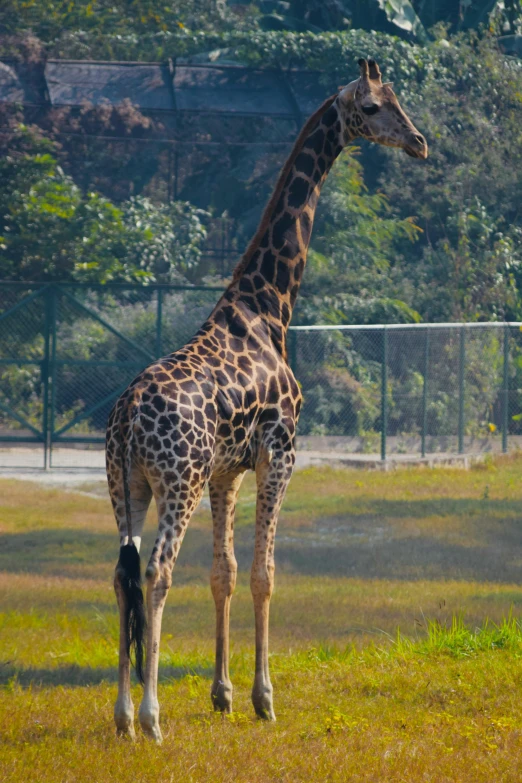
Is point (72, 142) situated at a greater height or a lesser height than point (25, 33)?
lesser

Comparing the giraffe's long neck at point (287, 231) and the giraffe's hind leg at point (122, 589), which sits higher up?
the giraffe's long neck at point (287, 231)

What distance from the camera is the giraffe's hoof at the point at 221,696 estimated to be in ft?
20.6

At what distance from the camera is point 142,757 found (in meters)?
5.25

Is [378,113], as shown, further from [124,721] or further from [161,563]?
[124,721]

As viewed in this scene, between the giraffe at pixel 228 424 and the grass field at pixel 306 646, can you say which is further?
the giraffe at pixel 228 424

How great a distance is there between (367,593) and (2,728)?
4800 mm

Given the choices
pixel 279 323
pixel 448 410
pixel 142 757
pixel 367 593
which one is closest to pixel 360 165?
pixel 448 410

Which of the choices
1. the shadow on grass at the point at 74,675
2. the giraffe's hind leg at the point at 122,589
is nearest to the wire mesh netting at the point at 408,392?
the shadow on grass at the point at 74,675

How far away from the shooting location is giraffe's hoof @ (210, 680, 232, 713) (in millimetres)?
6281

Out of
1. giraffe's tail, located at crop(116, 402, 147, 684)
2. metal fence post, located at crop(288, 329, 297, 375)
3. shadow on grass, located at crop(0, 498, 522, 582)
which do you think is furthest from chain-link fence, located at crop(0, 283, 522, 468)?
giraffe's tail, located at crop(116, 402, 147, 684)

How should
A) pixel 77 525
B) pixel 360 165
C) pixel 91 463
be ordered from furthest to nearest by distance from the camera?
pixel 360 165
pixel 91 463
pixel 77 525

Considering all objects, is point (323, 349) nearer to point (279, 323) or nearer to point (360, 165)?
point (360, 165)

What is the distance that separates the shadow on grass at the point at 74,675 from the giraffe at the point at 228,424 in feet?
3.34

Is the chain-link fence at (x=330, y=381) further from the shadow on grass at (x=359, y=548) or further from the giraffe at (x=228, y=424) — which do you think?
the giraffe at (x=228, y=424)
